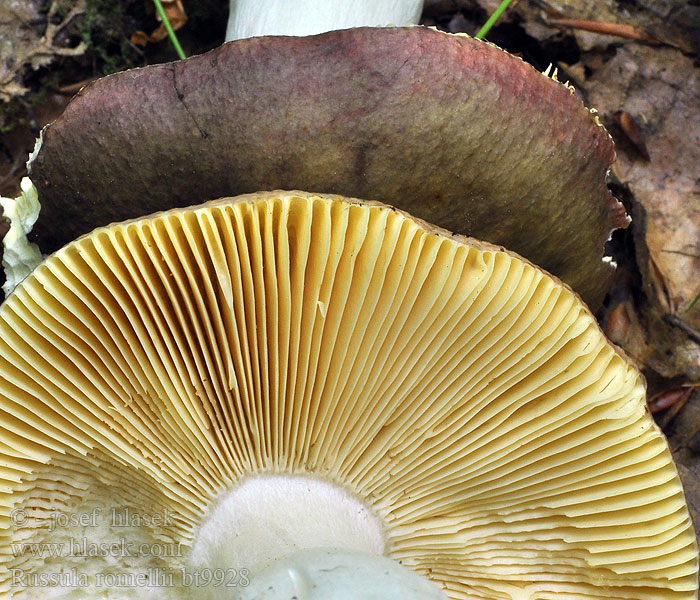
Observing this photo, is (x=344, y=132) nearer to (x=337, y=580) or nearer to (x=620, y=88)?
(x=337, y=580)

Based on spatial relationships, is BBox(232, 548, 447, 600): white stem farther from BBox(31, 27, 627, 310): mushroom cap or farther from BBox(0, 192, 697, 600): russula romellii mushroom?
BBox(31, 27, 627, 310): mushroom cap

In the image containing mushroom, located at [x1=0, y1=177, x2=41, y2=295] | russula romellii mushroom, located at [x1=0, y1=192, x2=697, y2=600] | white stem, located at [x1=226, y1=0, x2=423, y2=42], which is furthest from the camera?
white stem, located at [x1=226, y1=0, x2=423, y2=42]

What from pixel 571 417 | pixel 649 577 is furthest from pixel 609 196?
pixel 649 577

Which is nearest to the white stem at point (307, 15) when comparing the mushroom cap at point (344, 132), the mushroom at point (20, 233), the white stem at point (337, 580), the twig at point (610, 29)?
the mushroom cap at point (344, 132)

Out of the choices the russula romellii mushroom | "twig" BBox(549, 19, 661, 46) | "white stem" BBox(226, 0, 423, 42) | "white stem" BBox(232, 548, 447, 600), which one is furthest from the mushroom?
"twig" BBox(549, 19, 661, 46)

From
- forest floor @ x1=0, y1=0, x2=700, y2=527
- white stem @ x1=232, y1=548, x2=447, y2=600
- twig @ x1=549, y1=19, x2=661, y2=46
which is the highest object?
twig @ x1=549, y1=19, x2=661, y2=46

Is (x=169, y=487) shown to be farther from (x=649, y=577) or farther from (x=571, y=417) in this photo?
(x=649, y=577)

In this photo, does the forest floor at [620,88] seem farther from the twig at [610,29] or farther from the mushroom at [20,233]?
the mushroom at [20,233]
